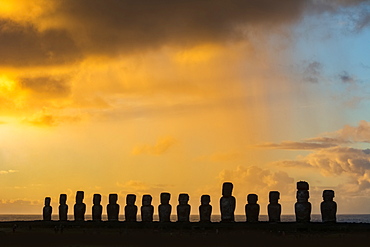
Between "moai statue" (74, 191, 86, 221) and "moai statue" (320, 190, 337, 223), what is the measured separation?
50.9 feet

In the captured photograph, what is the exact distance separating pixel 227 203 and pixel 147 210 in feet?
17.6

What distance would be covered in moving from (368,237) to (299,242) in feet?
10.6

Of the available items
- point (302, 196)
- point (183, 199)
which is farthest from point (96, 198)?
point (302, 196)

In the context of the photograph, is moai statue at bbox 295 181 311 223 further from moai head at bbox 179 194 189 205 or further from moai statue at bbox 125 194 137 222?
moai statue at bbox 125 194 137 222

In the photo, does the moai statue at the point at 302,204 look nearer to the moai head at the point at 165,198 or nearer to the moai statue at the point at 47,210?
the moai head at the point at 165,198

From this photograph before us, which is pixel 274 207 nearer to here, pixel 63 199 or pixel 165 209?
pixel 165 209

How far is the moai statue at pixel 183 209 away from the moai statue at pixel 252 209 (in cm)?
336

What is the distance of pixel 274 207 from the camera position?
3322 centimetres

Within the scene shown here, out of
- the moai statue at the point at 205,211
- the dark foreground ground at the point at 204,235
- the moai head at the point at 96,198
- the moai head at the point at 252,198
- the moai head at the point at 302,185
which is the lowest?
the dark foreground ground at the point at 204,235

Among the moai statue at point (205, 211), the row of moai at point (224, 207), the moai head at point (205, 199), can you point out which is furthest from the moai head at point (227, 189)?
the moai head at point (205, 199)

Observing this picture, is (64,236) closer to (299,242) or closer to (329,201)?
(299,242)

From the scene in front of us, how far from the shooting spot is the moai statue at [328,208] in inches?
1277

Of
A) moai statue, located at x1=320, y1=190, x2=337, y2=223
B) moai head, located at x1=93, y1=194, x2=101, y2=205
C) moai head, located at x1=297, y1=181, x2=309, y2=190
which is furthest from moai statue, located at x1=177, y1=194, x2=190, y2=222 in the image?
moai head, located at x1=93, y1=194, x2=101, y2=205

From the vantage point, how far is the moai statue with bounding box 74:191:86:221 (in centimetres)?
4112
